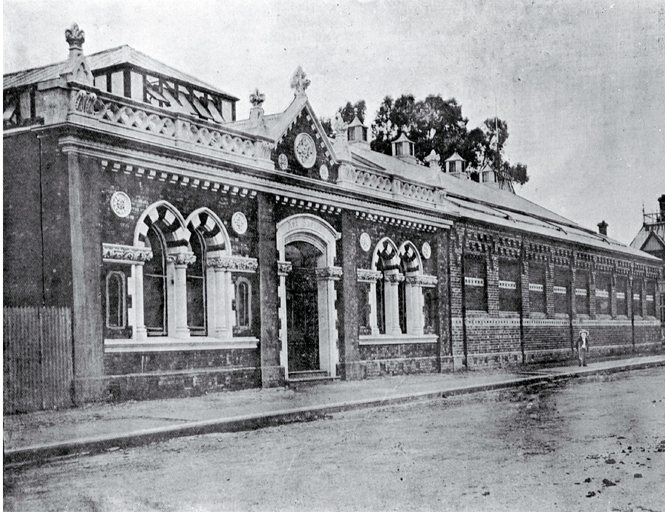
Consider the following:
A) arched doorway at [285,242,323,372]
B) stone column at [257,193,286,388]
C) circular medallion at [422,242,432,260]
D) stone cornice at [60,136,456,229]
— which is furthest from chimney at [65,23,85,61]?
circular medallion at [422,242,432,260]

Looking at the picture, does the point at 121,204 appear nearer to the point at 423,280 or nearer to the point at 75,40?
the point at 75,40

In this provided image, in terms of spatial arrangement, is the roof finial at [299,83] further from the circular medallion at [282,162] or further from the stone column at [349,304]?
the stone column at [349,304]

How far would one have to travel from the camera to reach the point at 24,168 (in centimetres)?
1341

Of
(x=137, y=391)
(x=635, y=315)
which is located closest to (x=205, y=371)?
(x=137, y=391)

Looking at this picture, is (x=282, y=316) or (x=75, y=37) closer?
(x=75, y=37)

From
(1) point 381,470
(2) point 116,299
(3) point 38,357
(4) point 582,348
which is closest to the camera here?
(1) point 381,470

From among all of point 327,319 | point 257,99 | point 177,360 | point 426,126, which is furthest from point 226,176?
point 426,126

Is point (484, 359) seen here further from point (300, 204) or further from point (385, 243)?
point (300, 204)

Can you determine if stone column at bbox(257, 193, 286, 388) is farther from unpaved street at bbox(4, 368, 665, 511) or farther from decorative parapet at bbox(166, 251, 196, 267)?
unpaved street at bbox(4, 368, 665, 511)

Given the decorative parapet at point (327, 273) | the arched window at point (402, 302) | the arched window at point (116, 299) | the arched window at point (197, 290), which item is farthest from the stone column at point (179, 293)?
the arched window at point (402, 302)

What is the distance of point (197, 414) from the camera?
12305 millimetres

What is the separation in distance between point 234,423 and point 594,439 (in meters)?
4.90

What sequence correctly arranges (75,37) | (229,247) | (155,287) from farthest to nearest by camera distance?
(229,247) → (155,287) → (75,37)

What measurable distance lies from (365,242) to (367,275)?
845mm
